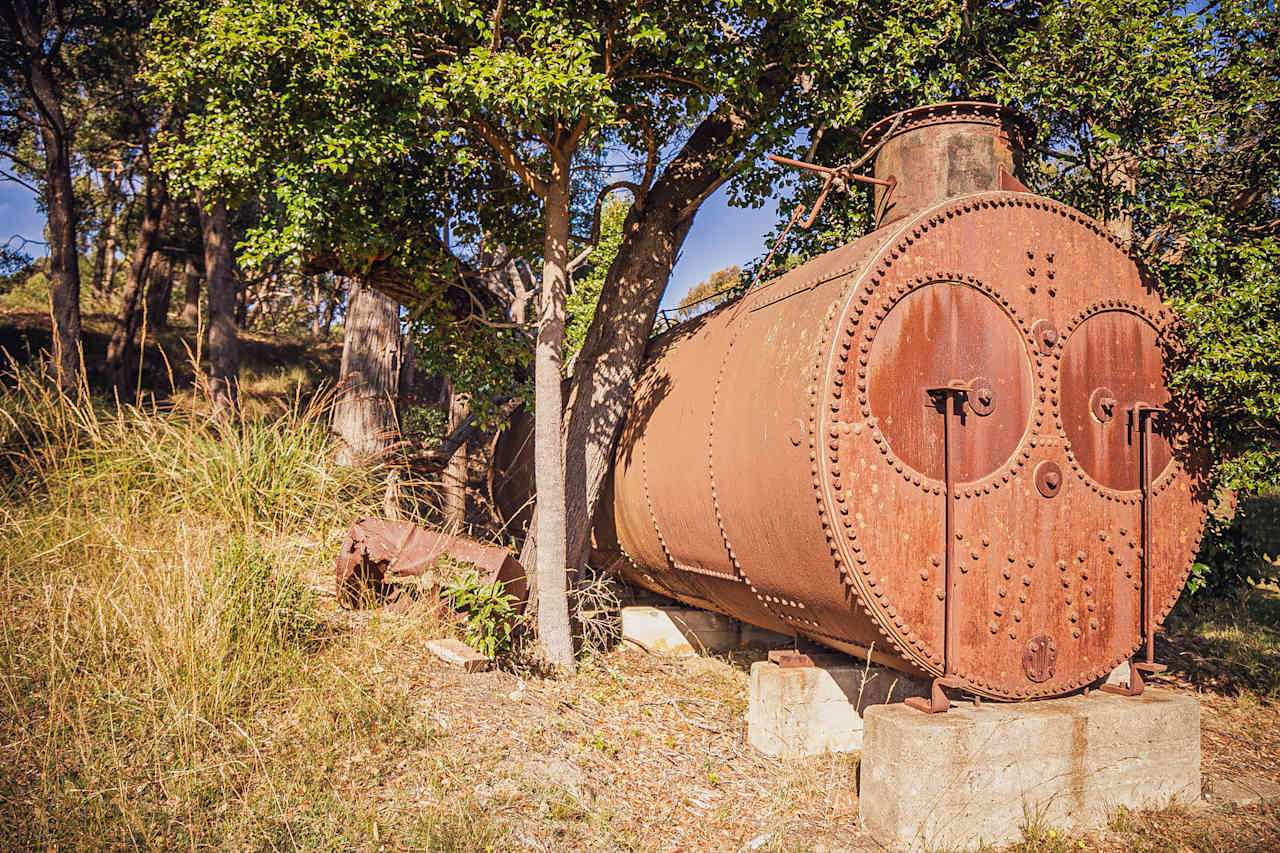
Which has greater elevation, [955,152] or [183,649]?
[955,152]

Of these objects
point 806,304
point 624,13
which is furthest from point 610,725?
point 624,13

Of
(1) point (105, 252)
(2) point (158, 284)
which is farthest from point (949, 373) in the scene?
(1) point (105, 252)

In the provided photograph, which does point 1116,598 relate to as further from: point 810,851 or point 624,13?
point 624,13

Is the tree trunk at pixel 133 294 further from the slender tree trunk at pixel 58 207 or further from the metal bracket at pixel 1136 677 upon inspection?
the metal bracket at pixel 1136 677

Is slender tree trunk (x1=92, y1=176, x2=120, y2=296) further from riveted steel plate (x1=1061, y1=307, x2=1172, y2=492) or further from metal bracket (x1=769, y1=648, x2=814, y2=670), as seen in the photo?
riveted steel plate (x1=1061, y1=307, x2=1172, y2=492)

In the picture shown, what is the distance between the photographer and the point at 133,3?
15047 mm

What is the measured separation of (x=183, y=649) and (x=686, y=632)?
382cm

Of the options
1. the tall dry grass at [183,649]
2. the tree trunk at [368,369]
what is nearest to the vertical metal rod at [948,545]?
the tall dry grass at [183,649]

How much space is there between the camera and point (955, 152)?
488 centimetres

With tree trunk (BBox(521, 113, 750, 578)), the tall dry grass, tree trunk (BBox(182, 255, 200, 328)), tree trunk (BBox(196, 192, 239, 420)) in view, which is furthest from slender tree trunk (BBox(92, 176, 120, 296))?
tree trunk (BBox(521, 113, 750, 578))

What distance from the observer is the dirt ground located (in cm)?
380

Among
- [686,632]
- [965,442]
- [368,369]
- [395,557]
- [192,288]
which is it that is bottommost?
[686,632]

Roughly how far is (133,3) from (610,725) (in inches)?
648

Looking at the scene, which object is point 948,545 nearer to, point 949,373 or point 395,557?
point 949,373
